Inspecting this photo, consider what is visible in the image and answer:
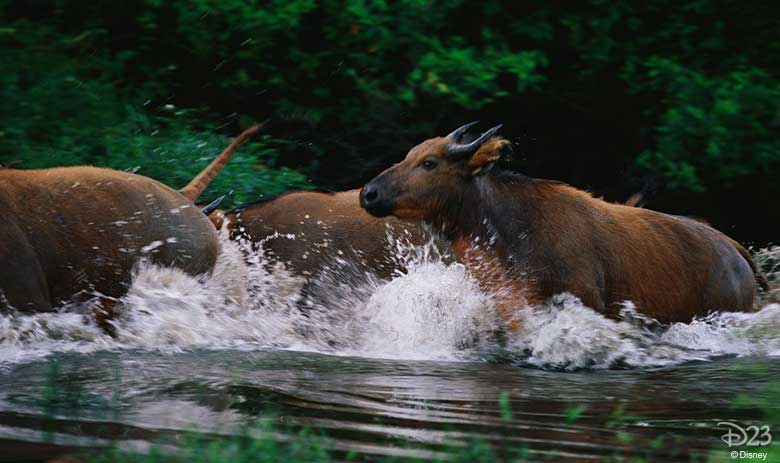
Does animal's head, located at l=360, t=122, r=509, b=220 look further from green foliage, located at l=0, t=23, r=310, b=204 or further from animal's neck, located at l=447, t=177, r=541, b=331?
green foliage, located at l=0, t=23, r=310, b=204

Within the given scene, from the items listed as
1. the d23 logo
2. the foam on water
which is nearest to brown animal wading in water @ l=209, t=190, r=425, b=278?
the foam on water

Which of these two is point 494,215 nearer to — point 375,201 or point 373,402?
point 375,201

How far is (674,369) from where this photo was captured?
694 cm

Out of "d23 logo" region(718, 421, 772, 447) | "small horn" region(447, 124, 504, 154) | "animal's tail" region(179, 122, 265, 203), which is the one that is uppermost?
"small horn" region(447, 124, 504, 154)

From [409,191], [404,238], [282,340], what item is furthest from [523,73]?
[282,340]

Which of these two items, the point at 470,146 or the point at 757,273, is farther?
the point at 757,273

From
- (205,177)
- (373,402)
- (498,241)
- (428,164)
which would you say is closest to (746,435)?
(373,402)

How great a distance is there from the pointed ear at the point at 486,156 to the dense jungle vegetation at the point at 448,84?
→ 10.3 ft

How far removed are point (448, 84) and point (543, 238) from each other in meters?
4.13

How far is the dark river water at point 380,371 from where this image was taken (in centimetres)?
440

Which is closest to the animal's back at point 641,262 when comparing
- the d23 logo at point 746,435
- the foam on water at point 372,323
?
the foam on water at point 372,323

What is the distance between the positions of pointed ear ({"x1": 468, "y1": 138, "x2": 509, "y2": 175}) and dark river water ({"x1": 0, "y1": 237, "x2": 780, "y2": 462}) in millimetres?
766

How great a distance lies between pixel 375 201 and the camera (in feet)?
A: 24.8

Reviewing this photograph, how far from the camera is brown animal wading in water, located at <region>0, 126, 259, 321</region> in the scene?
688cm
